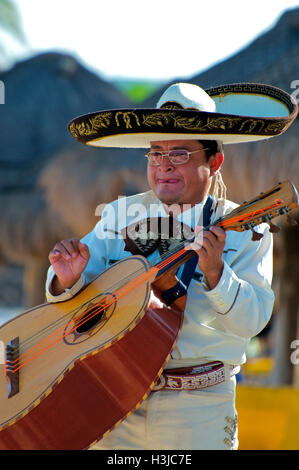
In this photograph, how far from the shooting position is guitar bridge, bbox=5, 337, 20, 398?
6.62 ft

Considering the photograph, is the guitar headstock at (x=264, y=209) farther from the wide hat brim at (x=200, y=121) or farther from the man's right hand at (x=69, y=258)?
the man's right hand at (x=69, y=258)

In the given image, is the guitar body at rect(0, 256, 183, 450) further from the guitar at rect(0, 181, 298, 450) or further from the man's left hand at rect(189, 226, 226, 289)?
the man's left hand at rect(189, 226, 226, 289)

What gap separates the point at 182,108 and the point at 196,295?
0.64 meters

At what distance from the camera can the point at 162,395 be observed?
2.11m

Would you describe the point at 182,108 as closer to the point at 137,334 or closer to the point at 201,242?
the point at 201,242

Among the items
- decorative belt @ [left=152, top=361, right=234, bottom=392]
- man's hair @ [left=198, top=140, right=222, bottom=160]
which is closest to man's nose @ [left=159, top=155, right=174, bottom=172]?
man's hair @ [left=198, top=140, right=222, bottom=160]

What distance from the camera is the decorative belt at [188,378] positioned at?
6.86 ft

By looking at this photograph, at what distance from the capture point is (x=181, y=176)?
2.19 metres

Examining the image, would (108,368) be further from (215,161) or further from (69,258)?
(215,161)

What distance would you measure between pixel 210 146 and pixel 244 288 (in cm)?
55

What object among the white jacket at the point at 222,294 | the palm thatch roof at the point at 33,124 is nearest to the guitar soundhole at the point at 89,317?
the white jacket at the point at 222,294

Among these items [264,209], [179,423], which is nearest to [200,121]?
[264,209]

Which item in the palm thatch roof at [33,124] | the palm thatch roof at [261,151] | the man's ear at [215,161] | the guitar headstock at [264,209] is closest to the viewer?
the guitar headstock at [264,209]

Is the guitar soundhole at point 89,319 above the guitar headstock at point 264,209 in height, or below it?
below
